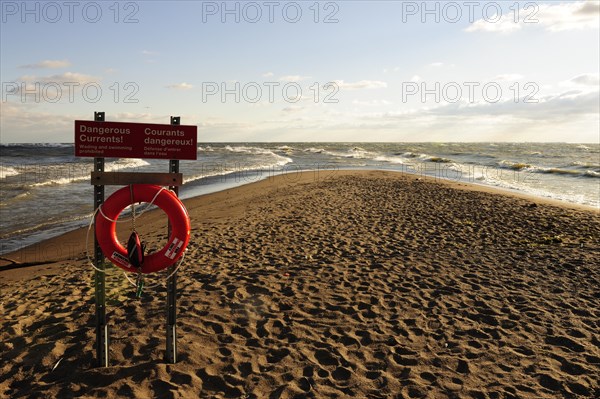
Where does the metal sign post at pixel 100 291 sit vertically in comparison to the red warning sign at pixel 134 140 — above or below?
below

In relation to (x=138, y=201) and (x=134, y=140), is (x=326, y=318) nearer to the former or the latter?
(x=138, y=201)

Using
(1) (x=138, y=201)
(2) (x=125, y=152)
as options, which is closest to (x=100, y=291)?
(1) (x=138, y=201)

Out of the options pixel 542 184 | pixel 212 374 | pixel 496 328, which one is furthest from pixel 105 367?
pixel 542 184

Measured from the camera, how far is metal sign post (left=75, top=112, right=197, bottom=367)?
12.3ft

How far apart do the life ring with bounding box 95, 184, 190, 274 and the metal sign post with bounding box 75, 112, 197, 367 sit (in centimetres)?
Result: 8

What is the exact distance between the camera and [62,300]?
566cm

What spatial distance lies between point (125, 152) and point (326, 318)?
3.13 meters

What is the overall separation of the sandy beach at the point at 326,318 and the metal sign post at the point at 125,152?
Result: 1.54ft

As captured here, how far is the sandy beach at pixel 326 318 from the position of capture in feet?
12.9

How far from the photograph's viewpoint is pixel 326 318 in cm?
523

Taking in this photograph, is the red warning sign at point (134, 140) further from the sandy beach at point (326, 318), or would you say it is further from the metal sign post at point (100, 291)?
the sandy beach at point (326, 318)

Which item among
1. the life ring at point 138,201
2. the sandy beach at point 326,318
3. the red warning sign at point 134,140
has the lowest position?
the sandy beach at point 326,318

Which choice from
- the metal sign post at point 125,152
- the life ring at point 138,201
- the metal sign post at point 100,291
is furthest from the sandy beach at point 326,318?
the life ring at point 138,201

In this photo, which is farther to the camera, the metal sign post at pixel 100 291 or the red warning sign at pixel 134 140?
the metal sign post at pixel 100 291
